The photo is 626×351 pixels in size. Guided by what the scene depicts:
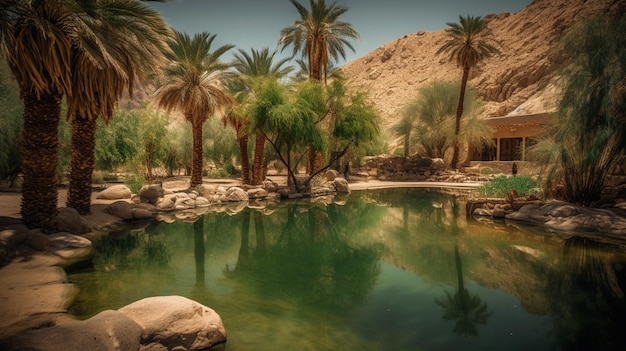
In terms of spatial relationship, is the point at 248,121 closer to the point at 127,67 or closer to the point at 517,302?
the point at 127,67

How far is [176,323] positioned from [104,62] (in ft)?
25.8

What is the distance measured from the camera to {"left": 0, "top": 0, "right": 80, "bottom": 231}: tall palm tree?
7.98 metres

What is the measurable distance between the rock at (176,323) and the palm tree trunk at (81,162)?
8868mm

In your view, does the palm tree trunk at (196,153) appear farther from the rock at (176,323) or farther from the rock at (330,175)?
the rock at (176,323)

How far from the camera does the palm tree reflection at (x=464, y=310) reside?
5.46 metres

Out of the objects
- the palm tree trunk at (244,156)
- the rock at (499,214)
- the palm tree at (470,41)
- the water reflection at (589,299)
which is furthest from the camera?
the palm tree at (470,41)

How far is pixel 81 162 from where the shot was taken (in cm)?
1161

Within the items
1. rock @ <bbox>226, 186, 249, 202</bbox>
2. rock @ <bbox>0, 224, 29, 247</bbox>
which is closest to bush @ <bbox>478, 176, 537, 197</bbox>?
rock @ <bbox>226, 186, 249, 202</bbox>

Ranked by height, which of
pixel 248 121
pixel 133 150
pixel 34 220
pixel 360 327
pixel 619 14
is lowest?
pixel 360 327

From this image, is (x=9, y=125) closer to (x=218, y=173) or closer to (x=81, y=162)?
(x=81, y=162)

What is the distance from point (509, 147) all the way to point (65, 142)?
43.0 m

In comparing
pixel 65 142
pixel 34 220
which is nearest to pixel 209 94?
pixel 65 142

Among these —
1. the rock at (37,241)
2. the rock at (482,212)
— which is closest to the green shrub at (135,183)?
the rock at (37,241)

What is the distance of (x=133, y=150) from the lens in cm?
2373
